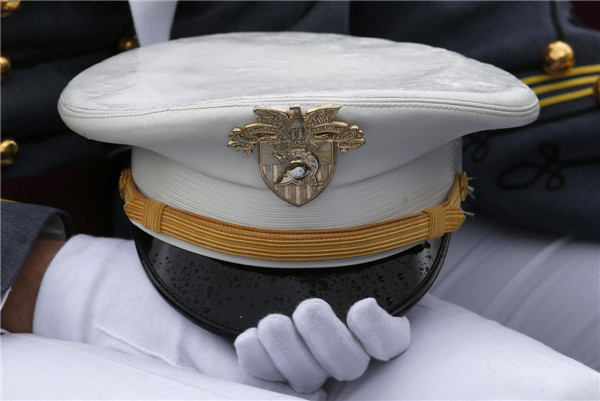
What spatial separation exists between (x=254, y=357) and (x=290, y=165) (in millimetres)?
179

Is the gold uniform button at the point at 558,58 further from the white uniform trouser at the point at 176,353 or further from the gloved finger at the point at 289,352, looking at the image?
the gloved finger at the point at 289,352

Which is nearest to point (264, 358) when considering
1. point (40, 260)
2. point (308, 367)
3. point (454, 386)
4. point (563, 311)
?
point (308, 367)

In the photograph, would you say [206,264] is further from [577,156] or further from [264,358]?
[577,156]

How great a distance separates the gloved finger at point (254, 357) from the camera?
2.13 ft

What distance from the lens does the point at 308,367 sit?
2.23 ft

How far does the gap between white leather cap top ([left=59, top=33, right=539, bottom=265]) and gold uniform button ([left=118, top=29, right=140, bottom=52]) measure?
202 mm

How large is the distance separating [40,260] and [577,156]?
0.69 metres

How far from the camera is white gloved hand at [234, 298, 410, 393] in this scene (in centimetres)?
64

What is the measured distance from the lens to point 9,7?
2.82ft

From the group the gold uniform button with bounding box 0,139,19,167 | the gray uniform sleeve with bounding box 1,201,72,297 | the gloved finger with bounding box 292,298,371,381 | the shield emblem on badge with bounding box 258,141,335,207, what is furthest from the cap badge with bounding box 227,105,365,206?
the gold uniform button with bounding box 0,139,19,167

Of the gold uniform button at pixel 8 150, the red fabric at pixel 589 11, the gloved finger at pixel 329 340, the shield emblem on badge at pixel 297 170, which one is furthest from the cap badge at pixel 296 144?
the red fabric at pixel 589 11

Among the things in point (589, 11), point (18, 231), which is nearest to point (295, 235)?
point (18, 231)

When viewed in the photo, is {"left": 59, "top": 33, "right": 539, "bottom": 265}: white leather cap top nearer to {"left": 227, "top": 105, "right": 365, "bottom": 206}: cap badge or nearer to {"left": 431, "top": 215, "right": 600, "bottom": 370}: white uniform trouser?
{"left": 227, "top": 105, "right": 365, "bottom": 206}: cap badge

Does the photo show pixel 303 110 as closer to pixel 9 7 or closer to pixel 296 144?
pixel 296 144
